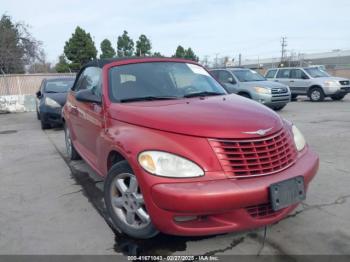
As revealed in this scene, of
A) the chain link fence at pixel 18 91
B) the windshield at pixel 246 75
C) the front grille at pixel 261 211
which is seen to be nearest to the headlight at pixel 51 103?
the chain link fence at pixel 18 91

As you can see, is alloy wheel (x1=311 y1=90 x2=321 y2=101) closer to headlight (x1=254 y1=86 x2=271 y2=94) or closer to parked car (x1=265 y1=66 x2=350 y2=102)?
parked car (x1=265 y1=66 x2=350 y2=102)

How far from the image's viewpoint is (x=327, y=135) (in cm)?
784

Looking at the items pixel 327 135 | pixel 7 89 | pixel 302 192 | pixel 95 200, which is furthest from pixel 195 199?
pixel 7 89

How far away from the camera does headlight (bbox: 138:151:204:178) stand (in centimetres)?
269

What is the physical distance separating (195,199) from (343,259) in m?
1.35

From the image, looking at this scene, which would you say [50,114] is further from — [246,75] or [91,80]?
[246,75]

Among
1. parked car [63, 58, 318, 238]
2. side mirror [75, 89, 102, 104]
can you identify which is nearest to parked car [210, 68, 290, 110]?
side mirror [75, 89, 102, 104]

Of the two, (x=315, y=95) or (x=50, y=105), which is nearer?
(x=50, y=105)

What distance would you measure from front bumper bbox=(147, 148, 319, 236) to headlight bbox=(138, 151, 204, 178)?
0.09m

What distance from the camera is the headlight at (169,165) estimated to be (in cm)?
269

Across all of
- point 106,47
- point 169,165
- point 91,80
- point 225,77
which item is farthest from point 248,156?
point 106,47

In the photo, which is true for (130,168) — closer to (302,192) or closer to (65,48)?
(302,192)

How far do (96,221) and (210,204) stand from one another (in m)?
1.58

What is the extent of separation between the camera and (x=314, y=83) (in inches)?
Answer: 656
